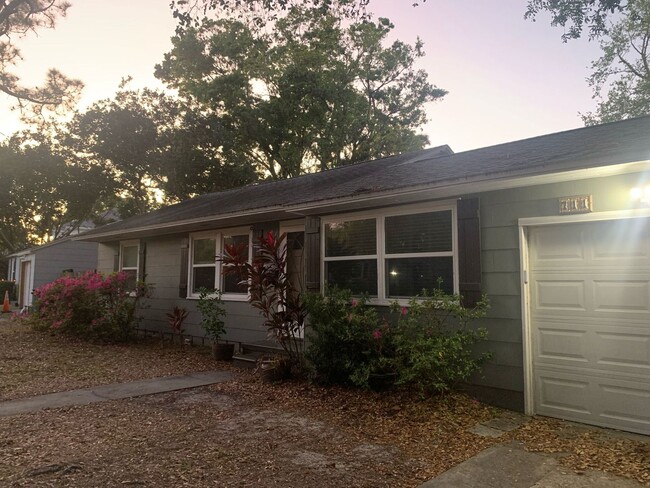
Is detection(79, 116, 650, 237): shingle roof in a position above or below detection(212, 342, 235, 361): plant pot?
above

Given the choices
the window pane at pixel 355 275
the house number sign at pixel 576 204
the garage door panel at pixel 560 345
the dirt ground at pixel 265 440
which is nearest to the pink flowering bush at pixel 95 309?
the dirt ground at pixel 265 440

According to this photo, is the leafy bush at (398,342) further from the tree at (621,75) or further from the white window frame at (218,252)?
the tree at (621,75)

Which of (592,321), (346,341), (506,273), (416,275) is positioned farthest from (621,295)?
(346,341)

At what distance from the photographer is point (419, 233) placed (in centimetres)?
600

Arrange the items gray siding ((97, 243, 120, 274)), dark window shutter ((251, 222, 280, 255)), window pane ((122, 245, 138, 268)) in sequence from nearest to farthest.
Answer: dark window shutter ((251, 222, 280, 255)) → window pane ((122, 245, 138, 268)) → gray siding ((97, 243, 120, 274))

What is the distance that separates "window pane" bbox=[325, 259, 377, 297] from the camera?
255 inches

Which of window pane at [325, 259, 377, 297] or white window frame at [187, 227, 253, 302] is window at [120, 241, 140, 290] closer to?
white window frame at [187, 227, 253, 302]

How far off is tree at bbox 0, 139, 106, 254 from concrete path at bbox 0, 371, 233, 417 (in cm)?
1926

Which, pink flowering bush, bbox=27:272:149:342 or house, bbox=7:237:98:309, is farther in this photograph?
house, bbox=7:237:98:309

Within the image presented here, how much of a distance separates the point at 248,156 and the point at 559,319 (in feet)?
64.3

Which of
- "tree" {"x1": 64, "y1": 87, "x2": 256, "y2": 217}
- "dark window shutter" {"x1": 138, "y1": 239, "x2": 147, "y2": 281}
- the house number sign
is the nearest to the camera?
the house number sign

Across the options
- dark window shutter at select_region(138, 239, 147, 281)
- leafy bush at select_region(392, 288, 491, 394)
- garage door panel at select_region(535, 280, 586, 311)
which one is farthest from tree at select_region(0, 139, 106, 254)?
garage door panel at select_region(535, 280, 586, 311)

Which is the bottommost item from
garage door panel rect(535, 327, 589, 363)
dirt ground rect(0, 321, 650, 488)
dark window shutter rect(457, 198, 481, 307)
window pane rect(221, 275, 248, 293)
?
dirt ground rect(0, 321, 650, 488)

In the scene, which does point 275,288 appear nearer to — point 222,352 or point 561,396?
point 222,352
